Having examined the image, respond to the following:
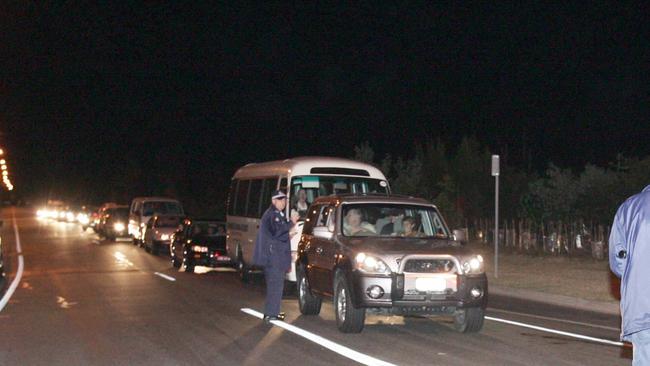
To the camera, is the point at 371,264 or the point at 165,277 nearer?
the point at 371,264

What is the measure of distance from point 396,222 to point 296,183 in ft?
16.4

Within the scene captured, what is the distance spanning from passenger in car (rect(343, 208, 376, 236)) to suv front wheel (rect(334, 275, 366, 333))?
917 millimetres

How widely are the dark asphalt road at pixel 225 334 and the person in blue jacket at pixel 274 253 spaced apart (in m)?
0.40

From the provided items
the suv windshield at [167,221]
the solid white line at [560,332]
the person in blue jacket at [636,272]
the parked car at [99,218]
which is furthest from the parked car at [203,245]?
the parked car at [99,218]

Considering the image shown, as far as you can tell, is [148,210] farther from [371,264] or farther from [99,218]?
[371,264]

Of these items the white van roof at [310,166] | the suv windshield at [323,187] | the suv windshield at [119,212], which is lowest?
the suv windshield at [119,212]

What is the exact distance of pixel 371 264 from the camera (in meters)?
11.2

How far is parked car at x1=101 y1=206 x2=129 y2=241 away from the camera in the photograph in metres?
42.0

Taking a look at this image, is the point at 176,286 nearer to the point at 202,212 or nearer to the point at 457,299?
the point at 457,299

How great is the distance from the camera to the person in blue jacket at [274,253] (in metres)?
12.5

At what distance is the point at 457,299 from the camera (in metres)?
11.2

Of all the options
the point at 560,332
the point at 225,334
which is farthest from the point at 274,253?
the point at 560,332

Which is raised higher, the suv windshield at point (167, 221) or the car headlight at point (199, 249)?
the suv windshield at point (167, 221)

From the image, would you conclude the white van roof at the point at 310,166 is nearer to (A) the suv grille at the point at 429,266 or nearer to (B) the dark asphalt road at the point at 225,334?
(B) the dark asphalt road at the point at 225,334
